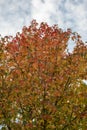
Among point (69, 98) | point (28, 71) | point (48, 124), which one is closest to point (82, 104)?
point (69, 98)

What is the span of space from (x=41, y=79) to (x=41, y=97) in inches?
44.4

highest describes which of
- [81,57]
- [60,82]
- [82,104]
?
[81,57]

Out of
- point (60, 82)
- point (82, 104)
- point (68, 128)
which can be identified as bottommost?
point (68, 128)

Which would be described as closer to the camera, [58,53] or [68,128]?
[68,128]

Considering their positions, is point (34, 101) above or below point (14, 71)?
below

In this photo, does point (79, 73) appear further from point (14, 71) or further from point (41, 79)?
point (14, 71)

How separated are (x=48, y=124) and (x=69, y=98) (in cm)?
200

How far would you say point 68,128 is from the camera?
19.2 metres

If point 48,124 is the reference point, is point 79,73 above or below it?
above

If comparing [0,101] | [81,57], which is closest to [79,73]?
[81,57]

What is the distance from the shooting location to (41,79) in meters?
19.6

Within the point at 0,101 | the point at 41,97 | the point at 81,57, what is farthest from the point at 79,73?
the point at 0,101

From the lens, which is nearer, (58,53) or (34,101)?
(34,101)

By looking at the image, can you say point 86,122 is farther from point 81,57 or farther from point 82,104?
point 81,57
